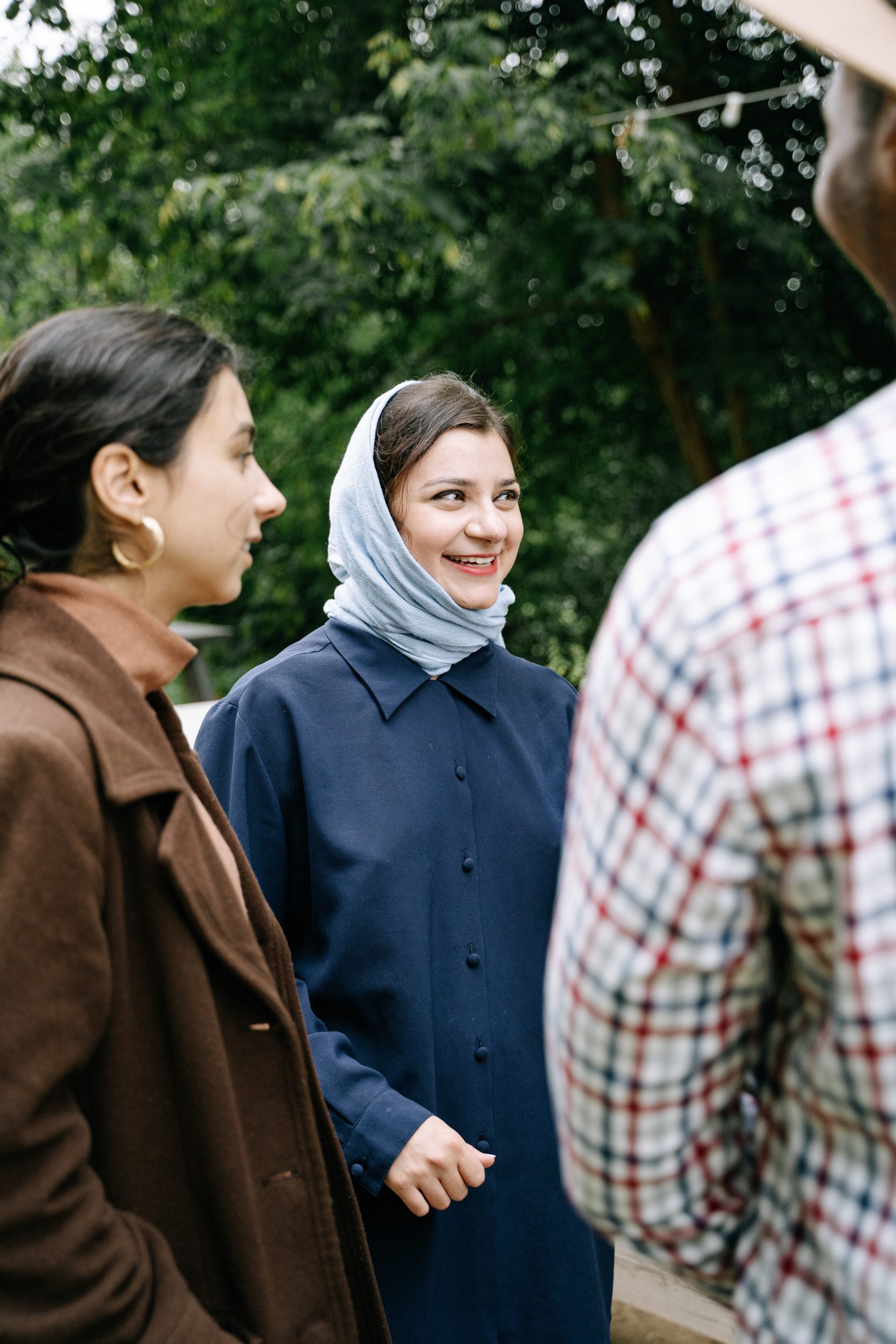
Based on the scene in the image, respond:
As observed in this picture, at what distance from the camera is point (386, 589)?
1.92 metres

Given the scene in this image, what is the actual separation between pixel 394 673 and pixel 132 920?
821mm

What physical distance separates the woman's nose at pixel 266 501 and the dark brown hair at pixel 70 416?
0.14m

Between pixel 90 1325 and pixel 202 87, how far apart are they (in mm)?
7199

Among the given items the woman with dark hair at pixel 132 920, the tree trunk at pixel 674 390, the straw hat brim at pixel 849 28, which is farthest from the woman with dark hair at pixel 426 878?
the tree trunk at pixel 674 390

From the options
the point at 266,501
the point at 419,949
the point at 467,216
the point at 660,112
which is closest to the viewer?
the point at 266,501

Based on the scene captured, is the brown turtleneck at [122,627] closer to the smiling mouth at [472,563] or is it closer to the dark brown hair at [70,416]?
the dark brown hair at [70,416]

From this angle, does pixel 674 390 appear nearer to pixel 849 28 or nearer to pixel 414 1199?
pixel 414 1199

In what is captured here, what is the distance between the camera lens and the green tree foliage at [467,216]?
592 cm

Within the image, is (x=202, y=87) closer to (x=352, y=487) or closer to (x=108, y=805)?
(x=352, y=487)

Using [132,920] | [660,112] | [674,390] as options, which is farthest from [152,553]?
[674,390]

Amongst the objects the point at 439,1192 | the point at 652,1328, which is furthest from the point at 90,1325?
the point at 652,1328

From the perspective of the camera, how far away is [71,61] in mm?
6625

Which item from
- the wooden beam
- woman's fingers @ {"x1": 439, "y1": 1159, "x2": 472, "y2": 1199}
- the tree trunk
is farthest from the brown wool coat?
the tree trunk

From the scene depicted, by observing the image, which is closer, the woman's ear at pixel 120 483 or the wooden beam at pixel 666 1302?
the woman's ear at pixel 120 483
